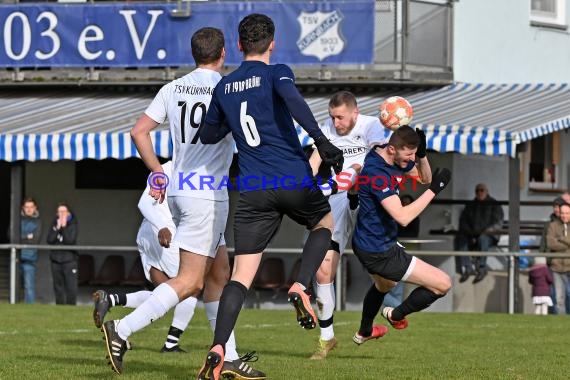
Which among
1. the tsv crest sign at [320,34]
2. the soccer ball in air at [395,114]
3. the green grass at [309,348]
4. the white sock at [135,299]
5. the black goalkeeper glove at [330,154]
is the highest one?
the tsv crest sign at [320,34]

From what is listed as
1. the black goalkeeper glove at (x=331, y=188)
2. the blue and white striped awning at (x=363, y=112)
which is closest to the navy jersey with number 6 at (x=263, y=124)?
the black goalkeeper glove at (x=331, y=188)

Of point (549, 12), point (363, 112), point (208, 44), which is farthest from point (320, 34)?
point (208, 44)

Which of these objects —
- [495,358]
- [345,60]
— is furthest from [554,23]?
[495,358]

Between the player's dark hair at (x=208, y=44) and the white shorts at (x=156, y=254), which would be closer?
the player's dark hair at (x=208, y=44)

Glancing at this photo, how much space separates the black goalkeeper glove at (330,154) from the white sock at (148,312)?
146cm

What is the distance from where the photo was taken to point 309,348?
510 inches

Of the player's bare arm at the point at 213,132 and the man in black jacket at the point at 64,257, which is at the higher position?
the player's bare arm at the point at 213,132

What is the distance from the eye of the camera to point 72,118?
22.9 metres

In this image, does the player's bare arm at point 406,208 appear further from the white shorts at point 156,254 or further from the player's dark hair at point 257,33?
the white shorts at point 156,254

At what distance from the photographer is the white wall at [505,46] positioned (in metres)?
24.6

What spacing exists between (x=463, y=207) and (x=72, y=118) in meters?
6.44

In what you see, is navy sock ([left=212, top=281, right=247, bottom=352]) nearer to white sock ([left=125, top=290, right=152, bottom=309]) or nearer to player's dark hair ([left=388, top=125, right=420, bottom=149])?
player's dark hair ([left=388, top=125, right=420, bottom=149])

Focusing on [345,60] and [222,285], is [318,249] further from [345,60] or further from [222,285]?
[345,60]

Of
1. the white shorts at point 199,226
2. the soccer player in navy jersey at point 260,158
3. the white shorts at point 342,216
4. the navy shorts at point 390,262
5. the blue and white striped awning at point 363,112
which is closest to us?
the soccer player in navy jersey at point 260,158
